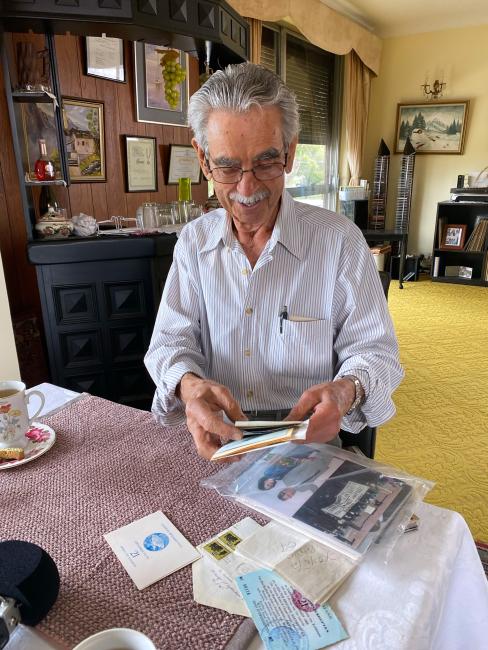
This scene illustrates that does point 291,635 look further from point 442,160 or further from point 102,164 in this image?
point 442,160

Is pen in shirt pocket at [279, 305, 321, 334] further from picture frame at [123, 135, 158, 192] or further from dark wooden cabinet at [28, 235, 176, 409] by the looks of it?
picture frame at [123, 135, 158, 192]

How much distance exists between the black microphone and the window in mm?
4737

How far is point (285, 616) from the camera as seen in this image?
1.81 feet

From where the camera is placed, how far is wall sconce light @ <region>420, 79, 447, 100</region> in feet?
18.1

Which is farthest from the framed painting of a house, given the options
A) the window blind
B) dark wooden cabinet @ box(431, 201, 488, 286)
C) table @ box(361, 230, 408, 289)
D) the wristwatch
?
dark wooden cabinet @ box(431, 201, 488, 286)

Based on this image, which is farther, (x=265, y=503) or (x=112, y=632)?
(x=265, y=503)

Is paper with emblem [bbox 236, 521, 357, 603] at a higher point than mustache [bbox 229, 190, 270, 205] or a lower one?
lower

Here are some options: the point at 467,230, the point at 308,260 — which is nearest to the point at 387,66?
the point at 467,230

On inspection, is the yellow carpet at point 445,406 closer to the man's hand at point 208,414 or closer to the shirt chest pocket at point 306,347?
the shirt chest pocket at point 306,347

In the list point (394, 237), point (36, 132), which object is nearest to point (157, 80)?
point (36, 132)

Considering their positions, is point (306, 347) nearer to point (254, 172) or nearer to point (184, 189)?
point (254, 172)

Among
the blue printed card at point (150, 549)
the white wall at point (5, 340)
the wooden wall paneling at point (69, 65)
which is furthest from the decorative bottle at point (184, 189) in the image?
the blue printed card at point (150, 549)

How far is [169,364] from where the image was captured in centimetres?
106

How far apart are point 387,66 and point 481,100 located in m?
1.20
